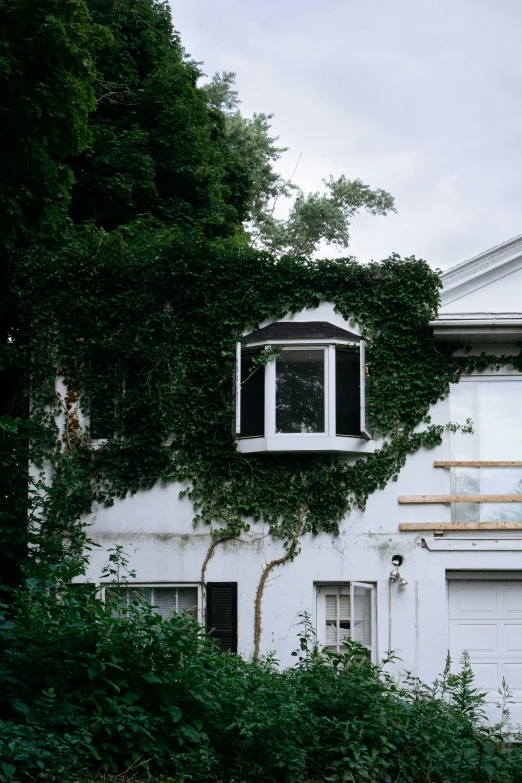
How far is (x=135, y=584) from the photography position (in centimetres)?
1384

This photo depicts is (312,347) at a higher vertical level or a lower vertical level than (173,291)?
lower

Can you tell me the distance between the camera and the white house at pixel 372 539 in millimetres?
13469

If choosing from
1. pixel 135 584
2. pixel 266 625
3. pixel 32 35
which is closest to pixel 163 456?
pixel 135 584

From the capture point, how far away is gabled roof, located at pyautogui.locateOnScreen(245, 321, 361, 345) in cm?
1386

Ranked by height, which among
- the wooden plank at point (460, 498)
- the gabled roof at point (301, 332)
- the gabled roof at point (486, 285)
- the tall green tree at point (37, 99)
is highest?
the tall green tree at point (37, 99)

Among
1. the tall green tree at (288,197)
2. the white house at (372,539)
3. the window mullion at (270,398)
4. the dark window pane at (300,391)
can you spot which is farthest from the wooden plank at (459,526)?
the tall green tree at (288,197)

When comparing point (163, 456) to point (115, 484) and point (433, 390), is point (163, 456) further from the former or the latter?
point (433, 390)

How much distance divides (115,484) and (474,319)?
5557mm

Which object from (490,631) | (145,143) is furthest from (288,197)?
(490,631)

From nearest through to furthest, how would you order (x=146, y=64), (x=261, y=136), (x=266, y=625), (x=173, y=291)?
(x=266, y=625) → (x=173, y=291) → (x=146, y=64) → (x=261, y=136)

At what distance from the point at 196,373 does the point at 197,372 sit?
0.07 feet

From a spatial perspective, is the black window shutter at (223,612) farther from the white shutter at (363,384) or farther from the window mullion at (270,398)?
the white shutter at (363,384)

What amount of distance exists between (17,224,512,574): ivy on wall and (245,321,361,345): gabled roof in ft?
0.93

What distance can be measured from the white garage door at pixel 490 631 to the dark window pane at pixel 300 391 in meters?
3.03
